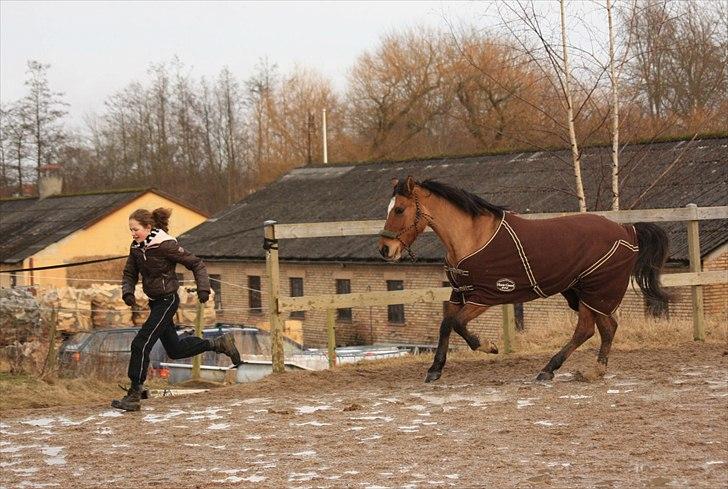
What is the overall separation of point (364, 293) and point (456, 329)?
1.44 metres

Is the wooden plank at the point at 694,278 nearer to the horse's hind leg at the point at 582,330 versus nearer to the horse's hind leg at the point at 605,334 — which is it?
the horse's hind leg at the point at 605,334

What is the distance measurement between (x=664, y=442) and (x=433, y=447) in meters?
1.43

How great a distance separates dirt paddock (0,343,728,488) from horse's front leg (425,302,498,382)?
5.8 inches

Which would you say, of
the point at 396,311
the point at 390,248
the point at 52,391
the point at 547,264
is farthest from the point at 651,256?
the point at 396,311

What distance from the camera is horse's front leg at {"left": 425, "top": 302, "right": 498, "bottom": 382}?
30.5ft

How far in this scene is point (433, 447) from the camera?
22.3 ft

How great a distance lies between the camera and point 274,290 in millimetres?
10539

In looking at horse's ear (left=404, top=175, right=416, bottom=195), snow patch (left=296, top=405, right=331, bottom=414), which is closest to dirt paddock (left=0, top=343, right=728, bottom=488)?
snow patch (left=296, top=405, right=331, bottom=414)

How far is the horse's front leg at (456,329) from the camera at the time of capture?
9.30 m

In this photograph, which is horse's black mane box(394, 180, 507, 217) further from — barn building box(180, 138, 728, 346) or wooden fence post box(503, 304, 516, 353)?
barn building box(180, 138, 728, 346)

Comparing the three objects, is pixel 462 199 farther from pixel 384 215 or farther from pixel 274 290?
pixel 384 215

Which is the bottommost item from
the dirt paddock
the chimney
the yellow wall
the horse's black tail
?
the dirt paddock

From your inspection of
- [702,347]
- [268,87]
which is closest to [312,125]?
[268,87]

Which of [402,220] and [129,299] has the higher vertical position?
[402,220]
